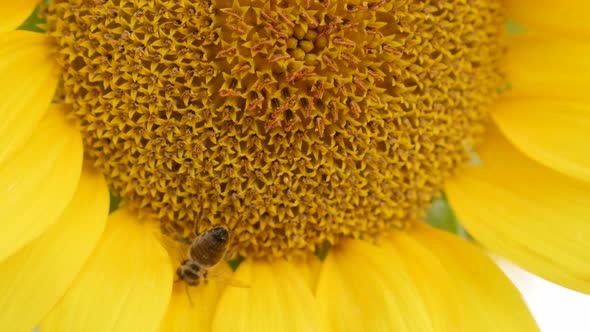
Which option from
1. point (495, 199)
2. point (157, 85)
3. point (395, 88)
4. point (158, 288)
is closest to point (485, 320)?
A: point (495, 199)

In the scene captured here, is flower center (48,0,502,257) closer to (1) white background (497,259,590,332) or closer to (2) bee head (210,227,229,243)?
(2) bee head (210,227,229,243)

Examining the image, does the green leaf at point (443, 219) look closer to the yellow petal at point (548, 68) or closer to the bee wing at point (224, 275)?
the yellow petal at point (548, 68)

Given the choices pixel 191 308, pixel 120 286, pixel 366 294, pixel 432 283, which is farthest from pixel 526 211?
pixel 120 286

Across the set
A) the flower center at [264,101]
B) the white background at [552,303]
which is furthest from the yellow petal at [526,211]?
the white background at [552,303]

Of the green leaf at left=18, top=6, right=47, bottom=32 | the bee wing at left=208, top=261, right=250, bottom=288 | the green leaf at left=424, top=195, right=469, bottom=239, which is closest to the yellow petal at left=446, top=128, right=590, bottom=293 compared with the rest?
the green leaf at left=424, top=195, right=469, bottom=239

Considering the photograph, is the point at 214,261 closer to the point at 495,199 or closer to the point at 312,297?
the point at 312,297

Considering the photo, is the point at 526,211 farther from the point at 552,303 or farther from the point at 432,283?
the point at 552,303
